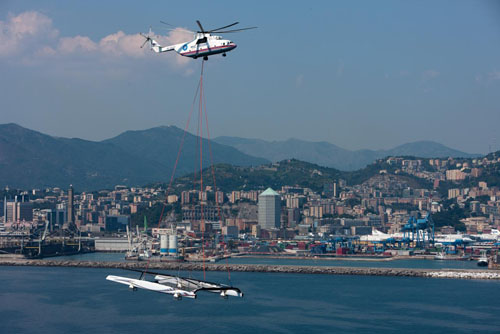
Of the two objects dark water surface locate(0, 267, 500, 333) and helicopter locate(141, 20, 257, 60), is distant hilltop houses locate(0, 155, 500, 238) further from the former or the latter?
helicopter locate(141, 20, 257, 60)

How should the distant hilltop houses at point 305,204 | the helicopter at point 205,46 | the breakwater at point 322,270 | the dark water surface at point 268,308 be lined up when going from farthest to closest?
the distant hilltop houses at point 305,204, the breakwater at point 322,270, the dark water surface at point 268,308, the helicopter at point 205,46

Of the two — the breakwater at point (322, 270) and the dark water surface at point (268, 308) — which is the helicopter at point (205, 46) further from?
the breakwater at point (322, 270)

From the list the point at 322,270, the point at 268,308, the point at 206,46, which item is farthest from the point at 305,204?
the point at 206,46

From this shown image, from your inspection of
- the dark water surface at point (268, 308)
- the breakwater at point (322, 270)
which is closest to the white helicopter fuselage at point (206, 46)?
the dark water surface at point (268, 308)

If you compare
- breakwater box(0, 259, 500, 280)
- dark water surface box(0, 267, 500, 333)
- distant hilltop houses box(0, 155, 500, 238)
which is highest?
distant hilltop houses box(0, 155, 500, 238)

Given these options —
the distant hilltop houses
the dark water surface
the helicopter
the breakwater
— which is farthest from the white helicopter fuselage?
the distant hilltop houses

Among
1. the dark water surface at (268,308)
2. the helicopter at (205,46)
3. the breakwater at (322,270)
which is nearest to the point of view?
the helicopter at (205,46)

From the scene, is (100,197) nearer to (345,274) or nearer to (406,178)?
(406,178)
